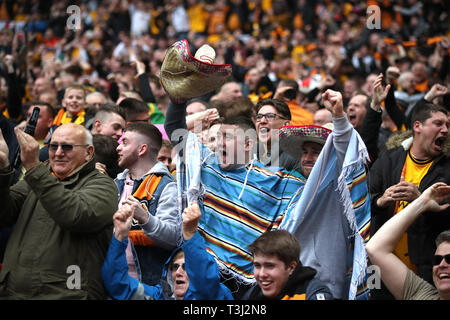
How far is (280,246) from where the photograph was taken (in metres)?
3.92

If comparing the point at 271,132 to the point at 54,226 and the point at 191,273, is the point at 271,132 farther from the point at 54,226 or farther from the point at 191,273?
the point at 54,226

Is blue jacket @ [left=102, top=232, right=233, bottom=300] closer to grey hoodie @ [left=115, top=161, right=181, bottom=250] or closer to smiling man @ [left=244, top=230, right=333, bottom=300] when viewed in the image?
smiling man @ [left=244, top=230, right=333, bottom=300]

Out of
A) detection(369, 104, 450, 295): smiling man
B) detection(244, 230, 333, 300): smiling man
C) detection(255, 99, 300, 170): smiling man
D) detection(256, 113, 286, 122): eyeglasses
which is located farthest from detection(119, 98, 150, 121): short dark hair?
detection(244, 230, 333, 300): smiling man

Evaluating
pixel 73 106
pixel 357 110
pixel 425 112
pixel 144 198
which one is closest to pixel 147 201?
pixel 144 198

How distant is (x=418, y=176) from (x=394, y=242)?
55.1 inches

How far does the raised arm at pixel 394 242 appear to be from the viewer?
4.05 meters

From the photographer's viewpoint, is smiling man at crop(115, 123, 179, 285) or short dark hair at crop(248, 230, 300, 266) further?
smiling man at crop(115, 123, 179, 285)

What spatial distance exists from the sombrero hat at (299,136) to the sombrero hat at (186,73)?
24.4 inches

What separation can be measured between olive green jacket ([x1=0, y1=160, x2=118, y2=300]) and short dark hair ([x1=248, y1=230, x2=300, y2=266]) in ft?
3.14

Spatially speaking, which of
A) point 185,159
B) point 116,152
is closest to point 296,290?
point 185,159

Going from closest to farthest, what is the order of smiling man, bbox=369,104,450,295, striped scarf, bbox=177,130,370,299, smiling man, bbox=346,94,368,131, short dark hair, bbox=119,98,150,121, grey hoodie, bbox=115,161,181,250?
striped scarf, bbox=177,130,370,299
grey hoodie, bbox=115,161,181,250
smiling man, bbox=369,104,450,295
short dark hair, bbox=119,98,150,121
smiling man, bbox=346,94,368,131

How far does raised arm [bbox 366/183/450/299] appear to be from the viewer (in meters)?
4.05

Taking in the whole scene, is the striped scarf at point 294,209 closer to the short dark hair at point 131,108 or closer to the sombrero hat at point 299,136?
the sombrero hat at point 299,136

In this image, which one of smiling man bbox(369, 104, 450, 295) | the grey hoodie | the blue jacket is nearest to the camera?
the blue jacket
